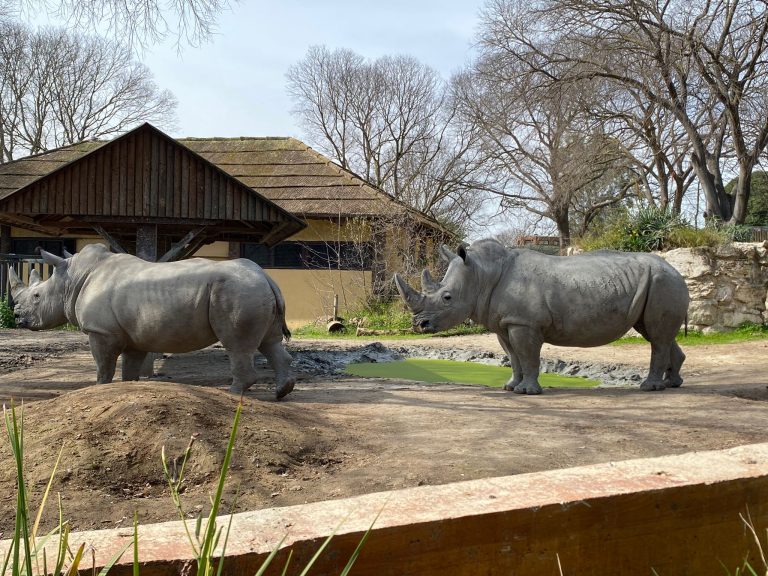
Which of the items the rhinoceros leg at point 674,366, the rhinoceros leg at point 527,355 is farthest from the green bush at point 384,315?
the rhinoceros leg at point 527,355

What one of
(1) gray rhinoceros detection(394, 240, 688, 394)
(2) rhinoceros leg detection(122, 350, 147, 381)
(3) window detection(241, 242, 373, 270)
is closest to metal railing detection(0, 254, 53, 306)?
(3) window detection(241, 242, 373, 270)

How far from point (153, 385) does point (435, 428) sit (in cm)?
189

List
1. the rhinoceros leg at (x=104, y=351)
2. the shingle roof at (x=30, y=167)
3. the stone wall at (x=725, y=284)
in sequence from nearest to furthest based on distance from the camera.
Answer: the rhinoceros leg at (x=104, y=351) < the stone wall at (x=725, y=284) < the shingle roof at (x=30, y=167)

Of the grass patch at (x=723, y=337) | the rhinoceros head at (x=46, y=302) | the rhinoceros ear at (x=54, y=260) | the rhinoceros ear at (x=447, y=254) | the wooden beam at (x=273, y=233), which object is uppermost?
the wooden beam at (x=273, y=233)

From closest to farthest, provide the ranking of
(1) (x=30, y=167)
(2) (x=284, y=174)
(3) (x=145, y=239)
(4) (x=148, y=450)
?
1. (4) (x=148, y=450)
2. (3) (x=145, y=239)
3. (1) (x=30, y=167)
4. (2) (x=284, y=174)

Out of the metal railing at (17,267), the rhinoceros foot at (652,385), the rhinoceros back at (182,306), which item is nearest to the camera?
the rhinoceros back at (182,306)

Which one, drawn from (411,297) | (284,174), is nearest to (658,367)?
(411,297)

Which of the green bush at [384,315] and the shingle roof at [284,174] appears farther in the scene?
the shingle roof at [284,174]

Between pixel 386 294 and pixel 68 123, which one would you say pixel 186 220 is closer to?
pixel 386 294

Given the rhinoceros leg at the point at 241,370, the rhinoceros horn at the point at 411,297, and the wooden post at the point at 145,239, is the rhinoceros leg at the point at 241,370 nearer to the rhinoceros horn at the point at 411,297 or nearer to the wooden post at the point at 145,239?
the rhinoceros horn at the point at 411,297

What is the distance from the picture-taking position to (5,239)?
20.3 m

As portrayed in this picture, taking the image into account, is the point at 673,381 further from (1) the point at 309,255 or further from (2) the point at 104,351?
(1) the point at 309,255

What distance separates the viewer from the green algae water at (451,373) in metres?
9.14

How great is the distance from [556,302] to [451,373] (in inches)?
121
